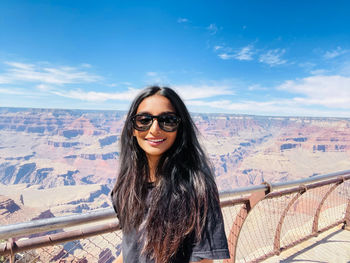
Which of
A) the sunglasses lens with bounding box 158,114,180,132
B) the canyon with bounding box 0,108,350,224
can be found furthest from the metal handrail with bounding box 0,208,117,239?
the canyon with bounding box 0,108,350,224

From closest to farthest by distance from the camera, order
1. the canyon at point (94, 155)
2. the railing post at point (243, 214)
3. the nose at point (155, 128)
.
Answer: the nose at point (155, 128) < the railing post at point (243, 214) < the canyon at point (94, 155)

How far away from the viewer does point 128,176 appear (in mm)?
1126

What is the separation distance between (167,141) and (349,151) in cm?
13863

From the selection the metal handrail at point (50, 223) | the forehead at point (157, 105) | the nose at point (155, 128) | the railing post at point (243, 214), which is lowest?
the railing post at point (243, 214)

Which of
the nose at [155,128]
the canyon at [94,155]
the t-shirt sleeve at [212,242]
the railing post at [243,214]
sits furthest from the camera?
the canyon at [94,155]

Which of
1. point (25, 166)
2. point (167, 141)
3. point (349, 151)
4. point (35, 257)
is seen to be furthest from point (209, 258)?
point (349, 151)

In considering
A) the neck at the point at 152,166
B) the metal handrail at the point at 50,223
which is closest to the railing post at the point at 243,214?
the neck at the point at 152,166

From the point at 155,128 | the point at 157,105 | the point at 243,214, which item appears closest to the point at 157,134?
the point at 155,128

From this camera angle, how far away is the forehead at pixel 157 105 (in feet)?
3.38

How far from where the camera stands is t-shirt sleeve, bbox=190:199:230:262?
0.77 meters

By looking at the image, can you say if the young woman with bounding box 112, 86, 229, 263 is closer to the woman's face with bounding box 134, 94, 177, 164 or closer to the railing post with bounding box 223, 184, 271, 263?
the woman's face with bounding box 134, 94, 177, 164

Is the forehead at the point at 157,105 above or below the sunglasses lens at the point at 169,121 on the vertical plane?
above

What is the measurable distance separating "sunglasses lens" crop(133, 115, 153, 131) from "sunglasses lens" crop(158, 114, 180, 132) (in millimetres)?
56

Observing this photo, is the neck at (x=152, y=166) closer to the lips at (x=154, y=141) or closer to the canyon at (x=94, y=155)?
the lips at (x=154, y=141)
